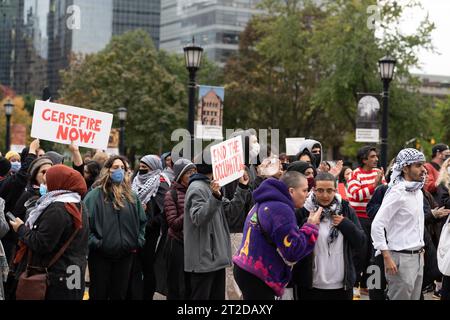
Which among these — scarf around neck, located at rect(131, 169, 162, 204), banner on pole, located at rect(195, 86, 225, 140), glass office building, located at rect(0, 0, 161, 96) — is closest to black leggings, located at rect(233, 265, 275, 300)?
scarf around neck, located at rect(131, 169, 162, 204)

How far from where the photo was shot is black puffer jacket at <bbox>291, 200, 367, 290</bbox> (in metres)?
6.25

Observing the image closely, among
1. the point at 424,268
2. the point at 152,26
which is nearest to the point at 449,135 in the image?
the point at 424,268

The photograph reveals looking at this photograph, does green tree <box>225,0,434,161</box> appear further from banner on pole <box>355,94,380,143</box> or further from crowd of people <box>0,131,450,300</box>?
crowd of people <box>0,131,450,300</box>

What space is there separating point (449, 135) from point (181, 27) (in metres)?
67.9

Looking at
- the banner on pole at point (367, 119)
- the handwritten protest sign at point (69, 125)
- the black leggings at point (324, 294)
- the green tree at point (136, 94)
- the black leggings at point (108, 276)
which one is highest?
the green tree at point (136, 94)

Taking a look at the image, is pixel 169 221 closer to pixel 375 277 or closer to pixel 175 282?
pixel 175 282

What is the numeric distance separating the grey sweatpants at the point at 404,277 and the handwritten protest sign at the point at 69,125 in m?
4.27

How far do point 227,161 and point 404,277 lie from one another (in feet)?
7.07

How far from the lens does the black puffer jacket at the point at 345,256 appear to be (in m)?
6.25

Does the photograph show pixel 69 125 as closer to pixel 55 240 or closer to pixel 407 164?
pixel 55 240

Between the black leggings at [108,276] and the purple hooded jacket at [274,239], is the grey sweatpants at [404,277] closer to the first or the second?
the purple hooded jacket at [274,239]

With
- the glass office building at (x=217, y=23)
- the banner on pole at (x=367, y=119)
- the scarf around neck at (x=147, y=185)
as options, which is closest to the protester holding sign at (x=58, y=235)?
the scarf around neck at (x=147, y=185)

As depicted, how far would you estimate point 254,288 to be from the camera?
607 centimetres

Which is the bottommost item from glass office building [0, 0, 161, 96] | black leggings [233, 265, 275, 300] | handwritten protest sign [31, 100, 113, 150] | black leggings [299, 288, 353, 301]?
black leggings [299, 288, 353, 301]
